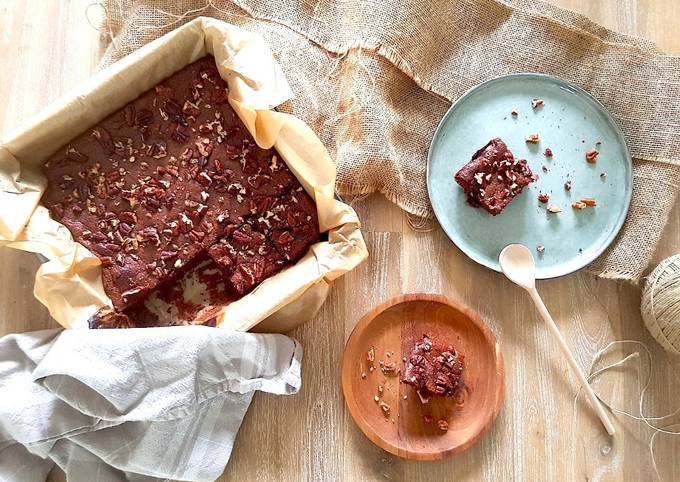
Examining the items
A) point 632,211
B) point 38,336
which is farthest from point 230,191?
point 632,211

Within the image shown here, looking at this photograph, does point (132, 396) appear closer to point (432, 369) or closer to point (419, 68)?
point (432, 369)

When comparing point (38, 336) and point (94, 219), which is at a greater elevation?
point (94, 219)

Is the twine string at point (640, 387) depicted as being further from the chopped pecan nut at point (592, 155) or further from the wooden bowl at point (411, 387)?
the chopped pecan nut at point (592, 155)

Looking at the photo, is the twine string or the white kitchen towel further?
the twine string

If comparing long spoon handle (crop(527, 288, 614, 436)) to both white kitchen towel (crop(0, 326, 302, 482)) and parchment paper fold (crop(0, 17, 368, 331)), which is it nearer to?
parchment paper fold (crop(0, 17, 368, 331))

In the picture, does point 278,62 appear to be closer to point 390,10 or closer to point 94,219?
point 390,10

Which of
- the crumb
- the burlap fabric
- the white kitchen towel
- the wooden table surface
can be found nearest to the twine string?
the wooden table surface
